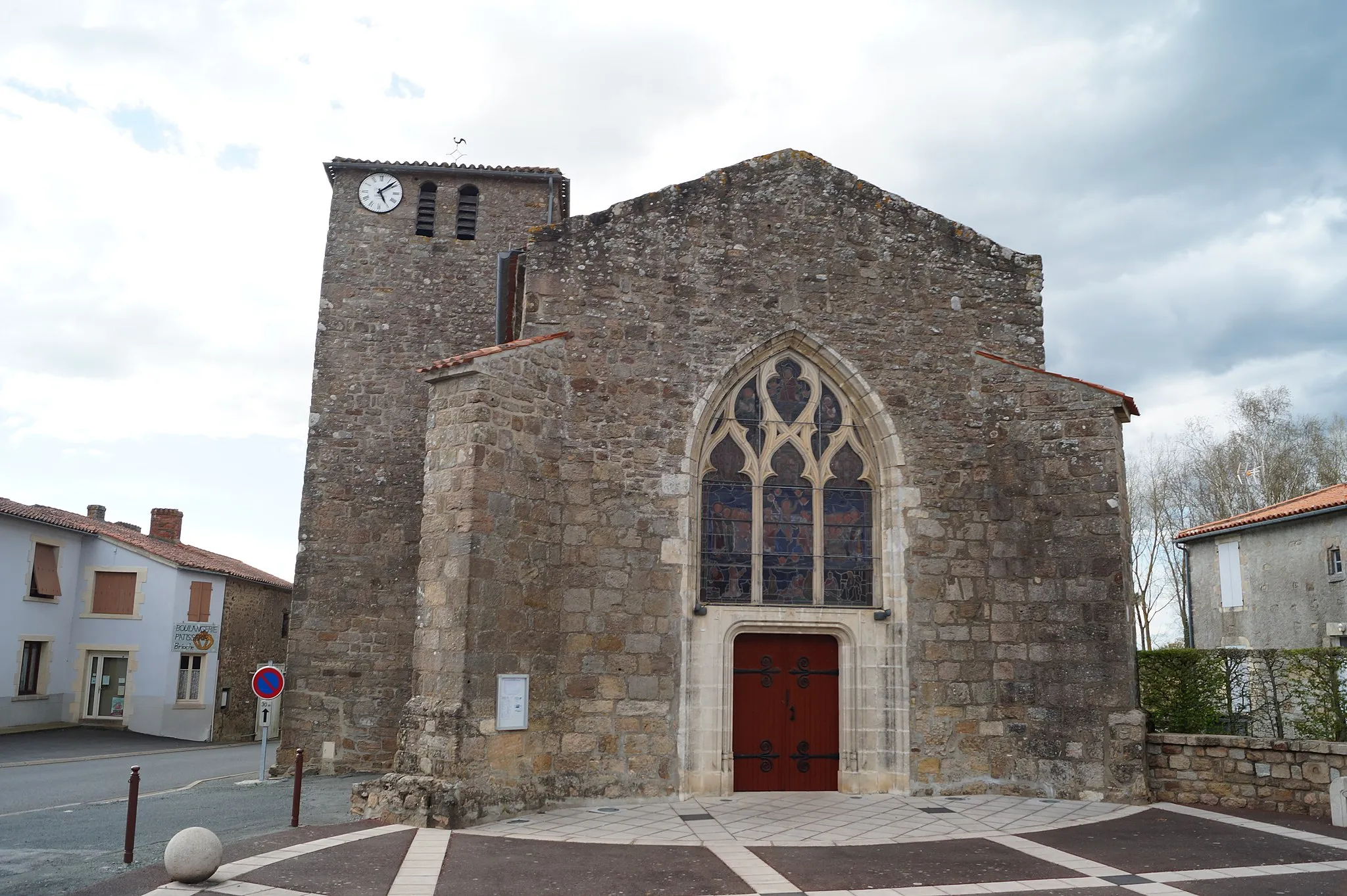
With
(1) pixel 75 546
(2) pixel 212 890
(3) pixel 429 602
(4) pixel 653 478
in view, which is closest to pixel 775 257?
(4) pixel 653 478

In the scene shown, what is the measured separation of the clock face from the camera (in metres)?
13.7

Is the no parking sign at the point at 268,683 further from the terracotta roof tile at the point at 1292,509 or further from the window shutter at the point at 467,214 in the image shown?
the terracotta roof tile at the point at 1292,509

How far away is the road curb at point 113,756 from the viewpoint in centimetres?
1483

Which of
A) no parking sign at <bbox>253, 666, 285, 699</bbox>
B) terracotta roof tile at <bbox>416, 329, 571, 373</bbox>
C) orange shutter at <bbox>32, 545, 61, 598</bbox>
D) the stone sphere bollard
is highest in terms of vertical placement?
terracotta roof tile at <bbox>416, 329, 571, 373</bbox>

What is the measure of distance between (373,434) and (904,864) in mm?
8900

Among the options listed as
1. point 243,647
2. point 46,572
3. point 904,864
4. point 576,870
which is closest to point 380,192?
point 576,870

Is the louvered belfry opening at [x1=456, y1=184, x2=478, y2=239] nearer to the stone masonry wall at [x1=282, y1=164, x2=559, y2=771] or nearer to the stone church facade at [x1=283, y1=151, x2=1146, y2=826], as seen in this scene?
the stone masonry wall at [x1=282, y1=164, x2=559, y2=771]

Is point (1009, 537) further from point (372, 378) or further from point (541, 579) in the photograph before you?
point (372, 378)

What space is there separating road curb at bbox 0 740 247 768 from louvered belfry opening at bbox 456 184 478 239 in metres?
10.8

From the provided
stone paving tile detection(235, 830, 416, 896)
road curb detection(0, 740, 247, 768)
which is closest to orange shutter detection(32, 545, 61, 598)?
road curb detection(0, 740, 247, 768)

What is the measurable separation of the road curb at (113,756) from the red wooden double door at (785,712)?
1202 centimetres

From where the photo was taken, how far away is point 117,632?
2162 centimetres

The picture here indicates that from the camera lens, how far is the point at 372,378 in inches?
508

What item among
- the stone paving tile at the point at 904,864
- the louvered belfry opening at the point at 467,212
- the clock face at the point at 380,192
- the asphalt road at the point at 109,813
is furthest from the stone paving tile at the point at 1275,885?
the clock face at the point at 380,192
